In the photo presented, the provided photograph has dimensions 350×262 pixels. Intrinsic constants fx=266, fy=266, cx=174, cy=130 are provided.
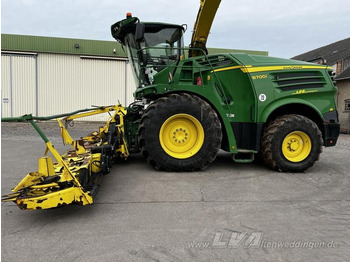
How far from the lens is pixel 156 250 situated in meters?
2.42

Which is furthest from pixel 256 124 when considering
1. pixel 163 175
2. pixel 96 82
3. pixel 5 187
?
pixel 96 82

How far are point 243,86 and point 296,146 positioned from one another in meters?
1.54

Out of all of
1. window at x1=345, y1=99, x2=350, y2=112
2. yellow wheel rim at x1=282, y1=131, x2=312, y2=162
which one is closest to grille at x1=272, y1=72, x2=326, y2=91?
yellow wheel rim at x1=282, y1=131, x2=312, y2=162

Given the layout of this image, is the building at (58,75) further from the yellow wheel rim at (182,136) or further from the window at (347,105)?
the window at (347,105)

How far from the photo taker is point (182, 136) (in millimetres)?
4871

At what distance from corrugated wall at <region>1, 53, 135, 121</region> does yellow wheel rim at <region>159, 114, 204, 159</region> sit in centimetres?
1260

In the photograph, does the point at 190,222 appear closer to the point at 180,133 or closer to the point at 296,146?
the point at 180,133

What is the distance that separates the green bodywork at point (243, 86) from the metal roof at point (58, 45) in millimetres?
11765

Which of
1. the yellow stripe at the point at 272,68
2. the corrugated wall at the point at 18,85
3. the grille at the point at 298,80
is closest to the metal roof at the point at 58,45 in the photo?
the corrugated wall at the point at 18,85

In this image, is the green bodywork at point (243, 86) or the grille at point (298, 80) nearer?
the green bodywork at point (243, 86)

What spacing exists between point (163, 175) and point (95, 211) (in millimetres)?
1656

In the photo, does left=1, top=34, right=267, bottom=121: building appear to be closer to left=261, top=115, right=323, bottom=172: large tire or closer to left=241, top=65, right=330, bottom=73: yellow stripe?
left=241, top=65, right=330, bottom=73: yellow stripe

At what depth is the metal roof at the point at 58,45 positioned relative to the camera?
16.3 m

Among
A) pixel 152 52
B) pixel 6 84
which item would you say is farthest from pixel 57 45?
pixel 152 52
